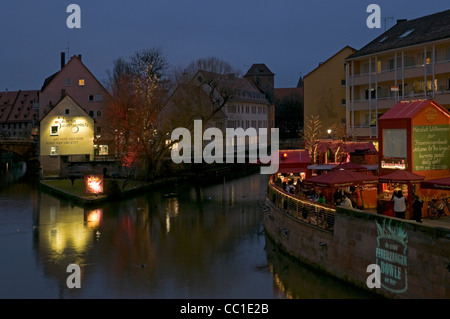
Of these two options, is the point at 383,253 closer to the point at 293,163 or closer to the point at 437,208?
the point at 437,208

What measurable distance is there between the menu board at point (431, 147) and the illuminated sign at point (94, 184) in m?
26.0

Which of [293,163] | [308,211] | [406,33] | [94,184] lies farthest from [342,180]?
[406,33]

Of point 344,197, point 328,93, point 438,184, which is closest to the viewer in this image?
point 438,184

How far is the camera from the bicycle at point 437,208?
1997cm

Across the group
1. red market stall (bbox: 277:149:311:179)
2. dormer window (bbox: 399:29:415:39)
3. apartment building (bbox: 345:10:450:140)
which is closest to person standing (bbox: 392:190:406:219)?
red market stall (bbox: 277:149:311:179)

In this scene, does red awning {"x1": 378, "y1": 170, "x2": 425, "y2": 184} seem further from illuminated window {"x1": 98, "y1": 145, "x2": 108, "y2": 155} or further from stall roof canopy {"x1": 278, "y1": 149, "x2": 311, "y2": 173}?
illuminated window {"x1": 98, "y1": 145, "x2": 108, "y2": 155}

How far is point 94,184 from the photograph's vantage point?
4147 cm

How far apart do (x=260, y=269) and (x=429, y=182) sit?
7056mm

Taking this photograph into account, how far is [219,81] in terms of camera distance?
63375mm

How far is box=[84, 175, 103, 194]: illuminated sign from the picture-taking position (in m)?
41.4

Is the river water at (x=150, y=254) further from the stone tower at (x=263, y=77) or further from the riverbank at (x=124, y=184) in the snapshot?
the stone tower at (x=263, y=77)

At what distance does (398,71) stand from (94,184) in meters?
23.5
